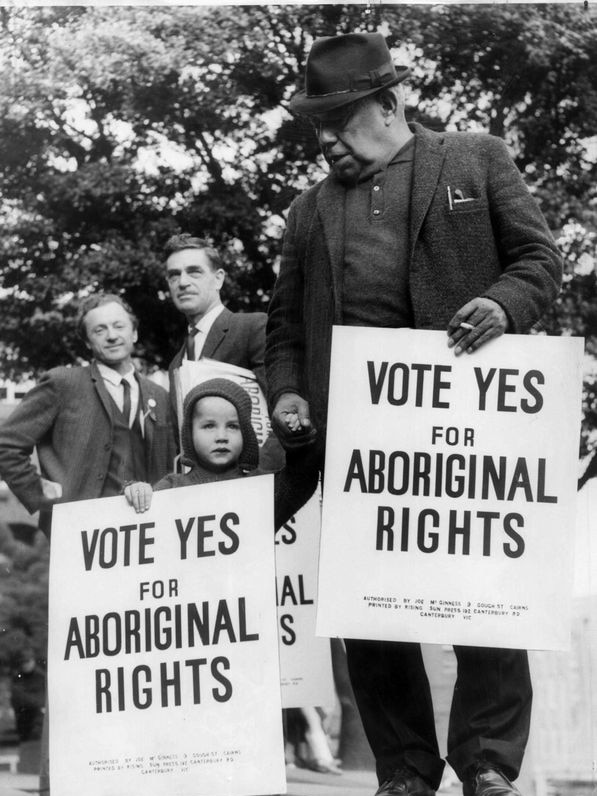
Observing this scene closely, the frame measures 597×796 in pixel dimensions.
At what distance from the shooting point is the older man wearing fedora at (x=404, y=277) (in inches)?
132

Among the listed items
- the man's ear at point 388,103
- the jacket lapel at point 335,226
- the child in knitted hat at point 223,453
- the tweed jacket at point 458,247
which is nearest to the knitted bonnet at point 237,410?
the child in knitted hat at point 223,453

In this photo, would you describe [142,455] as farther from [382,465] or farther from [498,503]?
[498,503]

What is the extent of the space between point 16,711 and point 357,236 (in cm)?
193

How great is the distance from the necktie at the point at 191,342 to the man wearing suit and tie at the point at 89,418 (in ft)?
0.51

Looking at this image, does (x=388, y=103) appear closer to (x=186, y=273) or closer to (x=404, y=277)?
(x=404, y=277)

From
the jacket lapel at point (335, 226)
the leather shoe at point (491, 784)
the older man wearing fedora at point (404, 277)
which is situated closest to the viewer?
the leather shoe at point (491, 784)

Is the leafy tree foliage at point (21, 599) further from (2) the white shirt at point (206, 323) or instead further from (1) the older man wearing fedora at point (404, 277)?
(1) the older man wearing fedora at point (404, 277)

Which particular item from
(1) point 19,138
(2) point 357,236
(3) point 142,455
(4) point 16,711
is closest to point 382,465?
(2) point 357,236

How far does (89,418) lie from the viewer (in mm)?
4129

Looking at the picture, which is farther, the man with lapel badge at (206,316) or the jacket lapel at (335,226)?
the man with lapel badge at (206,316)

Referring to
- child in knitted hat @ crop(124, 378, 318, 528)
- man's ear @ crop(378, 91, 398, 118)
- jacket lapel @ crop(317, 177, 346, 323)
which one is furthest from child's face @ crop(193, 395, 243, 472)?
man's ear @ crop(378, 91, 398, 118)

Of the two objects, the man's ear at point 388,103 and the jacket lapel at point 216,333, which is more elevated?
the man's ear at point 388,103

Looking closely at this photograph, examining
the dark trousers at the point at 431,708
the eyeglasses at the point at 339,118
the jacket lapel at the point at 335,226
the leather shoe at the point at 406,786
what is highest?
the eyeglasses at the point at 339,118

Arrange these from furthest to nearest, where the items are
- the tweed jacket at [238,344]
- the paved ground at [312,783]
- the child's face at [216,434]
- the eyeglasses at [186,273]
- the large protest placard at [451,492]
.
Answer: the eyeglasses at [186,273]
the tweed jacket at [238,344]
the child's face at [216,434]
the paved ground at [312,783]
the large protest placard at [451,492]
